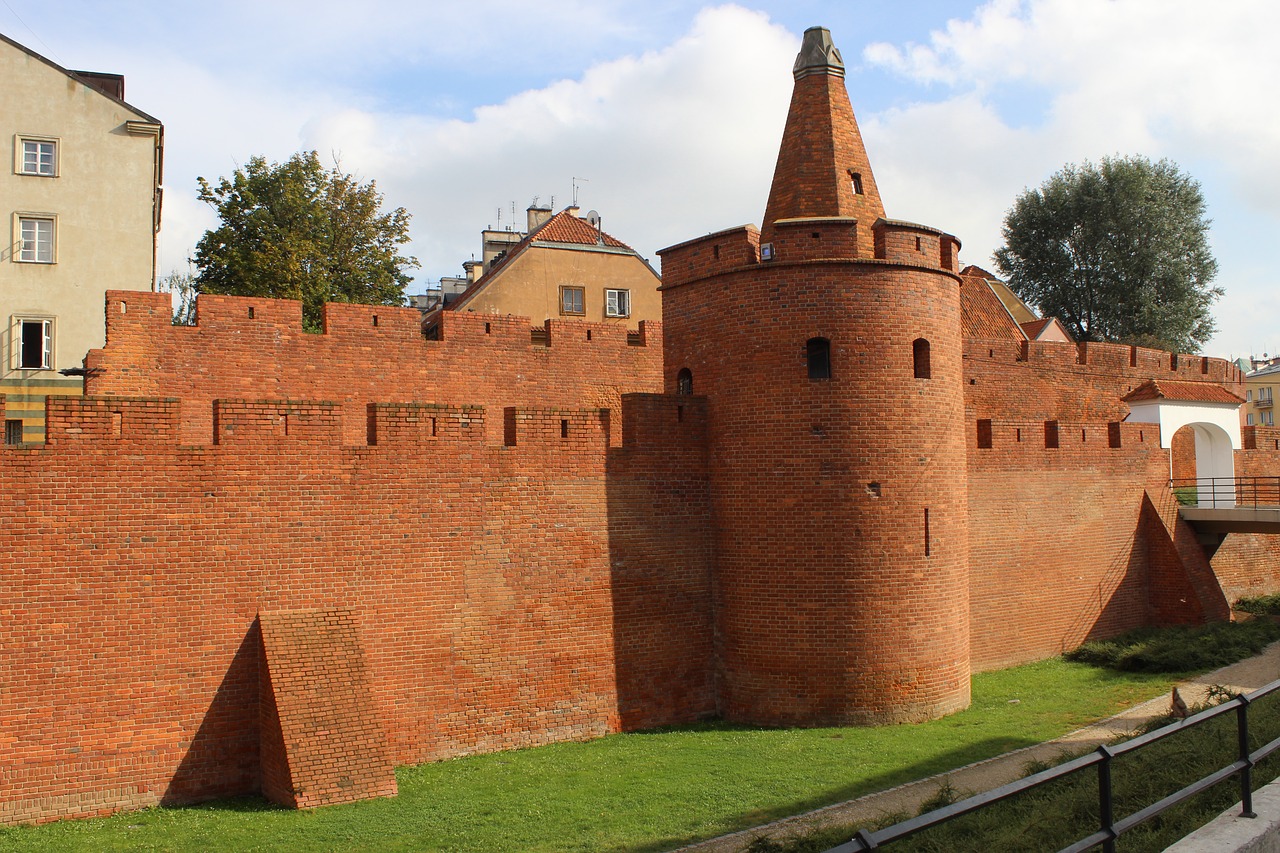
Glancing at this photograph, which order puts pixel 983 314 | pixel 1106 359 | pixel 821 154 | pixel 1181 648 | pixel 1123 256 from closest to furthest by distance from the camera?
pixel 821 154 → pixel 1181 648 → pixel 1106 359 → pixel 983 314 → pixel 1123 256

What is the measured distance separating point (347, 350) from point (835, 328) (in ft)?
25.6

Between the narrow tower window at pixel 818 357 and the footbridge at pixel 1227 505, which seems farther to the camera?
the footbridge at pixel 1227 505

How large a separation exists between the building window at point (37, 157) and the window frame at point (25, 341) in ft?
10.4

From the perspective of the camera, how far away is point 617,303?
1153 inches

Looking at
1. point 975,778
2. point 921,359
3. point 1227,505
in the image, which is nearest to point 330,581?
point 975,778

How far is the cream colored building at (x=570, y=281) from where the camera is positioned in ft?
91.0

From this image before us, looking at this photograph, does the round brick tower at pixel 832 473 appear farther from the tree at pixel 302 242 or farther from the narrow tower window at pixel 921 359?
the tree at pixel 302 242

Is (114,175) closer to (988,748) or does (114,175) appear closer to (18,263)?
(18,263)

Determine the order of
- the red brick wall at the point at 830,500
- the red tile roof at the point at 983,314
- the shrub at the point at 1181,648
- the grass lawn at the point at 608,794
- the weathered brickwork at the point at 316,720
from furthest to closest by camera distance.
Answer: the red tile roof at the point at 983,314
the shrub at the point at 1181,648
the red brick wall at the point at 830,500
the weathered brickwork at the point at 316,720
the grass lawn at the point at 608,794

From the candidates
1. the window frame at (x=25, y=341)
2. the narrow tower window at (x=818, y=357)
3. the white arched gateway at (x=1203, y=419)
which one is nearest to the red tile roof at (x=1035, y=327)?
the white arched gateway at (x=1203, y=419)

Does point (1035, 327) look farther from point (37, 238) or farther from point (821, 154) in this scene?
point (37, 238)

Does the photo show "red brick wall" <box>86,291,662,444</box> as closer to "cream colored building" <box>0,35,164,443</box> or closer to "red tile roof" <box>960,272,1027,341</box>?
"cream colored building" <box>0,35,164,443</box>

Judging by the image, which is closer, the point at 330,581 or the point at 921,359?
the point at 330,581

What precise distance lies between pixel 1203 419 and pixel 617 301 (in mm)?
15019
